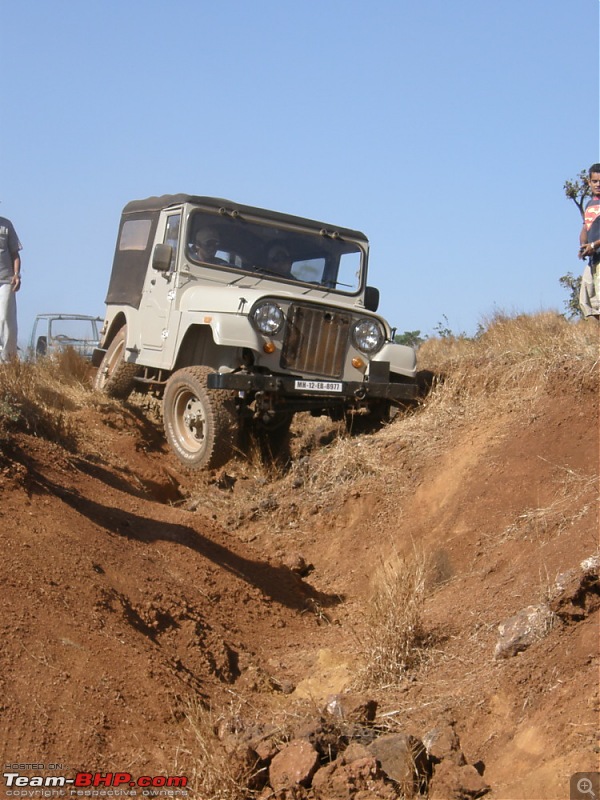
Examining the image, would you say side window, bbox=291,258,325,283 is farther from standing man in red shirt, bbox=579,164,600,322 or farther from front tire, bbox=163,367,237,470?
standing man in red shirt, bbox=579,164,600,322

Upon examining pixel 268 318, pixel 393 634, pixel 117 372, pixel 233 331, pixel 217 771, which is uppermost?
pixel 268 318

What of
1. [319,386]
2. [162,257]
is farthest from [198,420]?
[162,257]

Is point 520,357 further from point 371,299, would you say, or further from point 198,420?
point 198,420

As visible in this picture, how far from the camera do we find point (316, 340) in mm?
7887

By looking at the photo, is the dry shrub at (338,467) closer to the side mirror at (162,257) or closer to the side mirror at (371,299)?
the side mirror at (371,299)

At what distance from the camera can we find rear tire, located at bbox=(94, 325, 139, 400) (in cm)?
933

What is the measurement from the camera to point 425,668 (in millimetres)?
4418

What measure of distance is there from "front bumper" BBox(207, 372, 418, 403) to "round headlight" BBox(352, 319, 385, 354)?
0.30 meters

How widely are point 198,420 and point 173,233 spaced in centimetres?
182

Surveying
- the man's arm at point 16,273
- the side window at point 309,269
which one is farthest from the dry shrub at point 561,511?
the man's arm at point 16,273

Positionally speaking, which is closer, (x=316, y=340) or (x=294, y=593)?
(x=294, y=593)

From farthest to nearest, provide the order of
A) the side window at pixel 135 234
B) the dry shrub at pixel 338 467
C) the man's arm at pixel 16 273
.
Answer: the side window at pixel 135 234, the man's arm at pixel 16 273, the dry shrub at pixel 338 467

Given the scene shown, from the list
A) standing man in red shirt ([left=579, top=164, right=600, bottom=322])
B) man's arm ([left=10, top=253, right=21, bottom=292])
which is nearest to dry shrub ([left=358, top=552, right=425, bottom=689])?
standing man in red shirt ([left=579, top=164, right=600, bottom=322])

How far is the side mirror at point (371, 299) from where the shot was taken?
9.18 m
